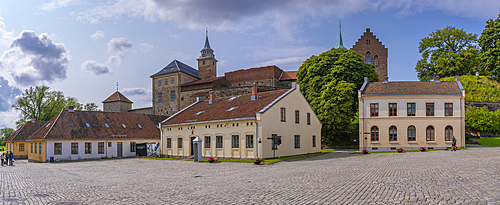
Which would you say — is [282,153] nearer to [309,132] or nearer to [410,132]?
[309,132]

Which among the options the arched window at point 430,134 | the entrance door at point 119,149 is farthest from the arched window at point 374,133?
the entrance door at point 119,149

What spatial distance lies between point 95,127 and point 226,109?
16809 mm

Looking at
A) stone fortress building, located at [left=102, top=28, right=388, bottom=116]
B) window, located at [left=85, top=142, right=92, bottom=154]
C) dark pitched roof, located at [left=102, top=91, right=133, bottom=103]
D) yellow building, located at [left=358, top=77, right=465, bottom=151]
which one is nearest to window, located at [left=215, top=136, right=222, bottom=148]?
window, located at [left=85, top=142, right=92, bottom=154]

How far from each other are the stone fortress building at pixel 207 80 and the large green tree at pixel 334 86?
19.1 m

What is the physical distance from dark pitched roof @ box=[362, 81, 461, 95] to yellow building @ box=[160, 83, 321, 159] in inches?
303

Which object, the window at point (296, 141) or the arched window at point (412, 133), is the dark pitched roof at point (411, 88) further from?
the window at point (296, 141)

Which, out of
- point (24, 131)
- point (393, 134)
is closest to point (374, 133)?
point (393, 134)

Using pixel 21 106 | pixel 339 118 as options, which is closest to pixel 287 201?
pixel 339 118

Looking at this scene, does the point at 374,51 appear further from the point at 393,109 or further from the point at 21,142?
the point at 21,142

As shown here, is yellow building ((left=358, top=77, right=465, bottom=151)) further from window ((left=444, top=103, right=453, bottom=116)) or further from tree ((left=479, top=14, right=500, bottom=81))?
tree ((left=479, top=14, right=500, bottom=81))

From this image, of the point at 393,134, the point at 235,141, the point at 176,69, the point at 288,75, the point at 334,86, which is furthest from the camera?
the point at 176,69

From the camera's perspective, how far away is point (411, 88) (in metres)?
36.8

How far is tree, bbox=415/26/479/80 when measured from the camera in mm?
59219

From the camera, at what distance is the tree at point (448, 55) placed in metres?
59.2
